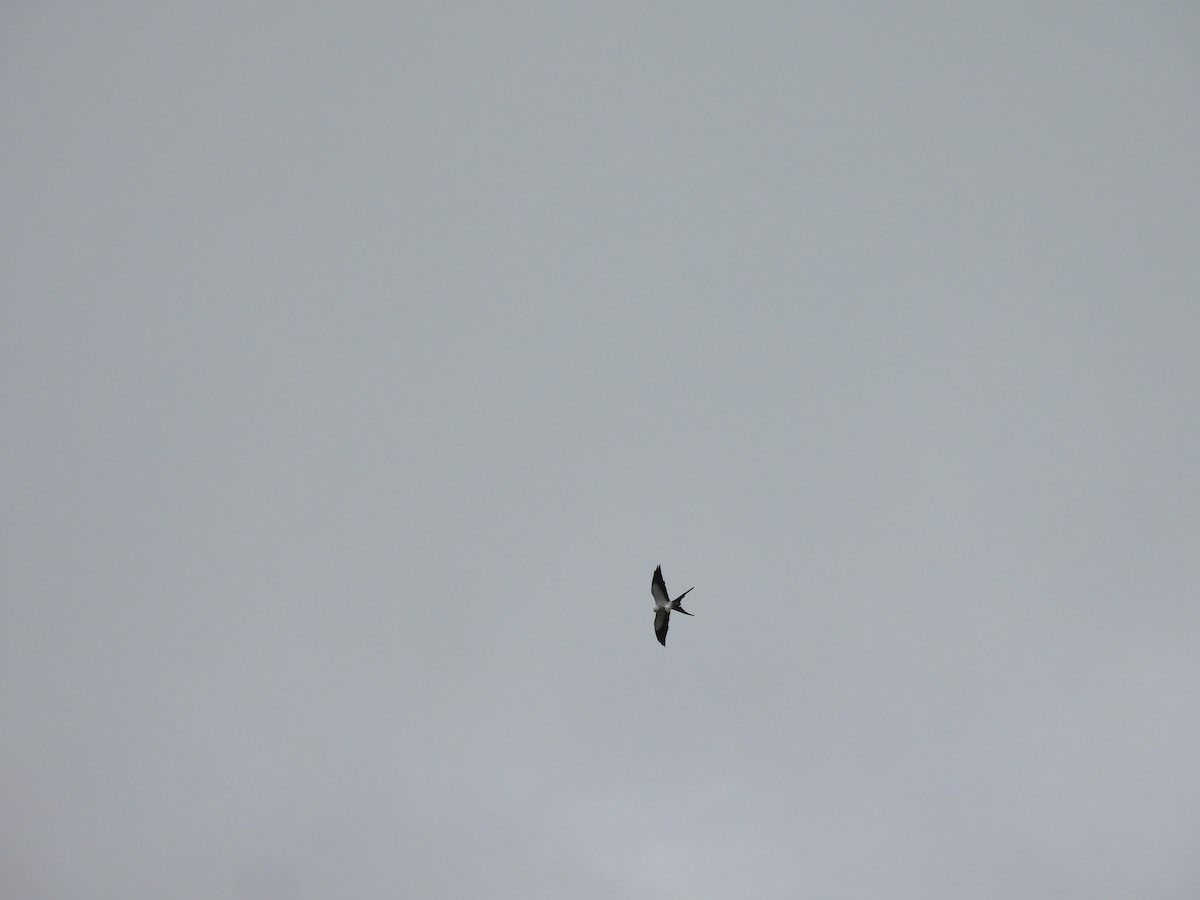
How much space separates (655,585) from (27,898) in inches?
3833

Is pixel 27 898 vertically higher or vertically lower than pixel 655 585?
lower

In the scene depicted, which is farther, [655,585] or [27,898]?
[27,898]

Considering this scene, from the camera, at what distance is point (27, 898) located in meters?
101

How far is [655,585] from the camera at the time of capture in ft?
142
